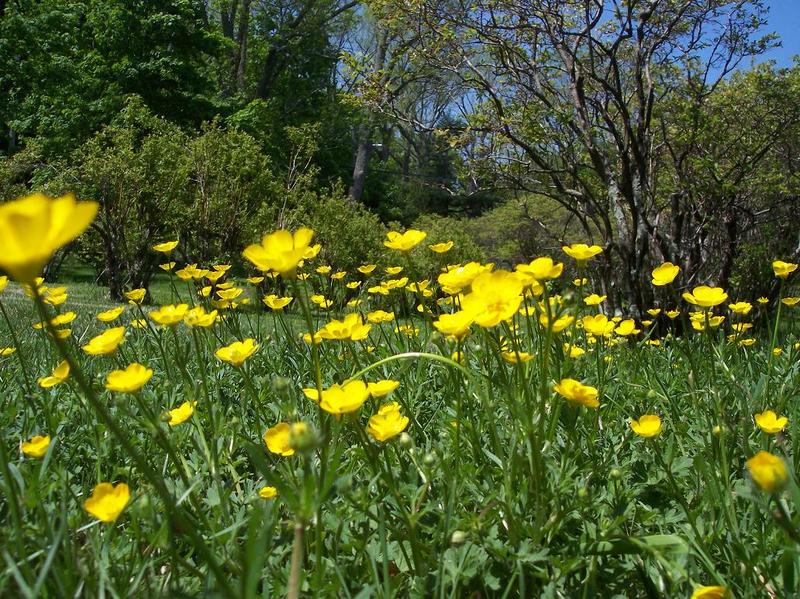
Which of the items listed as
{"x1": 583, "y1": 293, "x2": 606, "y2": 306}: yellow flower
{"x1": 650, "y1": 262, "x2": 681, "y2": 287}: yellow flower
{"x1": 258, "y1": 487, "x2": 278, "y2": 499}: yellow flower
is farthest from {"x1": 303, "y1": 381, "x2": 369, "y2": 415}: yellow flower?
{"x1": 650, "y1": 262, "x2": 681, "y2": 287}: yellow flower

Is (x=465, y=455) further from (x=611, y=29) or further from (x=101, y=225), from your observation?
(x=101, y=225)

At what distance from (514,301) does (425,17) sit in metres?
4.91

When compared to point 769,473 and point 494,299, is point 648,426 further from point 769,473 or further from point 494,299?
point 769,473

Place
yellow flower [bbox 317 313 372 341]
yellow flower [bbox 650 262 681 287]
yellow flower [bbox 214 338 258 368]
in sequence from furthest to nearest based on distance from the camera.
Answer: yellow flower [bbox 650 262 681 287] → yellow flower [bbox 317 313 372 341] → yellow flower [bbox 214 338 258 368]

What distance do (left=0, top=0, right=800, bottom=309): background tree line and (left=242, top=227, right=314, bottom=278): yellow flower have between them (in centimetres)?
397

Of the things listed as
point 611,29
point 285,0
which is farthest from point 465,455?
point 285,0

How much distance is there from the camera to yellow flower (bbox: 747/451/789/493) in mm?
562

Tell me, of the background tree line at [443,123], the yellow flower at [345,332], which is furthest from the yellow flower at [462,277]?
the background tree line at [443,123]

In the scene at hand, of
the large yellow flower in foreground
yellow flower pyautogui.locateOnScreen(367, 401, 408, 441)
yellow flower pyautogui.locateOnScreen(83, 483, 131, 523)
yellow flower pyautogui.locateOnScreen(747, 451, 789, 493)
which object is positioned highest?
the large yellow flower in foreground

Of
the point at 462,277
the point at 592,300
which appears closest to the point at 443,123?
the point at 592,300

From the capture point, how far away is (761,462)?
61cm

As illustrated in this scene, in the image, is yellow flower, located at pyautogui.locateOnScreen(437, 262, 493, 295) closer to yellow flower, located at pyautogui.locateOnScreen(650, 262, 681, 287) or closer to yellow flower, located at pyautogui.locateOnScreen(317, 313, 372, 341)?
yellow flower, located at pyautogui.locateOnScreen(317, 313, 372, 341)

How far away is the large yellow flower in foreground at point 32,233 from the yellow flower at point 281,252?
29cm

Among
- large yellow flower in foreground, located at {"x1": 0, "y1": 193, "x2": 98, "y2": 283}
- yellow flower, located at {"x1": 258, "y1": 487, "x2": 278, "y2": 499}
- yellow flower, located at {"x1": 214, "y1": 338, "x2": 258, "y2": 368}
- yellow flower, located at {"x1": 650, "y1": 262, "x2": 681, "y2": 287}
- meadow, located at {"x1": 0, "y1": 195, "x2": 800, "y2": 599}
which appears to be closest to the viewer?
large yellow flower in foreground, located at {"x1": 0, "y1": 193, "x2": 98, "y2": 283}
